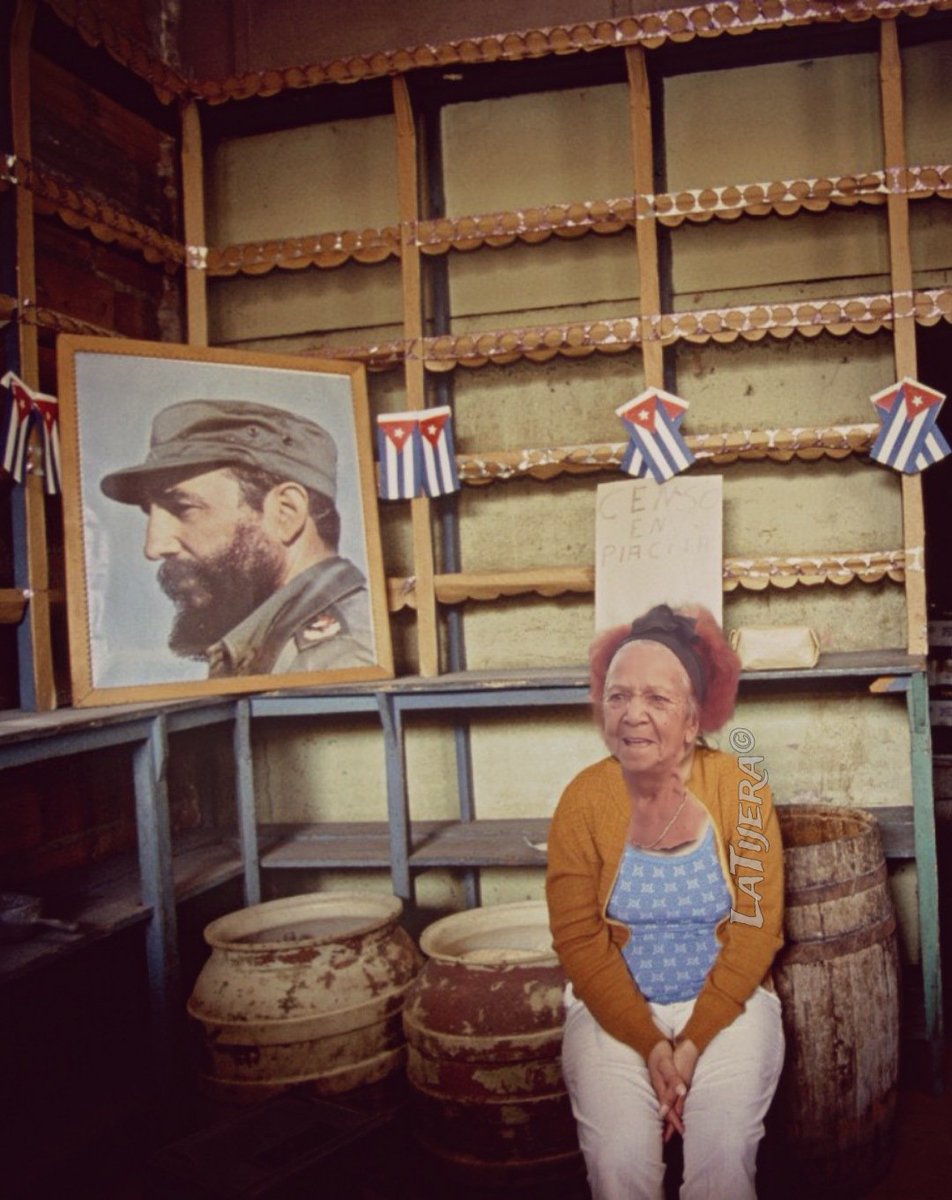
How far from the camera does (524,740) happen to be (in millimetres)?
4680

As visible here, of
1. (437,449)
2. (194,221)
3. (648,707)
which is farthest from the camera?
(194,221)

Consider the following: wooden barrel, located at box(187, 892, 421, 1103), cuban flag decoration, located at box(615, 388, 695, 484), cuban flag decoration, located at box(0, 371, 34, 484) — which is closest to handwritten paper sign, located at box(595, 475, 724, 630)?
cuban flag decoration, located at box(615, 388, 695, 484)

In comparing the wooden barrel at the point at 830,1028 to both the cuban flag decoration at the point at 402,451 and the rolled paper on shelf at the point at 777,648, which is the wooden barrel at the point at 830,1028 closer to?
the rolled paper on shelf at the point at 777,648

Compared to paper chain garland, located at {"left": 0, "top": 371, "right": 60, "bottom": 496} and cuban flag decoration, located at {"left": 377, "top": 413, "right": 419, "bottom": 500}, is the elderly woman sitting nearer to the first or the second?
cuban flag decoration, located at {"left": 377, "top": 413, "right": 419, "bottom": 500}

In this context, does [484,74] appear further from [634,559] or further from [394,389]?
[634,559]

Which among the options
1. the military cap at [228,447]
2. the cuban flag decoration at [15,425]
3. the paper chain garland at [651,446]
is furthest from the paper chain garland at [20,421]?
the paper chain garland at [651,446]

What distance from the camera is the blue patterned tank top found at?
2.64 m

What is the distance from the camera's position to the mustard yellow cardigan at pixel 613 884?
2.57 metres

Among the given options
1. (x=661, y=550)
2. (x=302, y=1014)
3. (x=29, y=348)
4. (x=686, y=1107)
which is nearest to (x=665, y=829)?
(x=686, y=1107)

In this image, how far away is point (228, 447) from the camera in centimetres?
413

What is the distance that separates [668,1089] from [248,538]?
2.53 metres

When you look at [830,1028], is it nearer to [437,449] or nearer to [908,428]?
[908,428]

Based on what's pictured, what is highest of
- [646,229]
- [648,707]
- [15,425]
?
[646,229]

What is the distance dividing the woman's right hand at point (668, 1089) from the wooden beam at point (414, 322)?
221 cm
